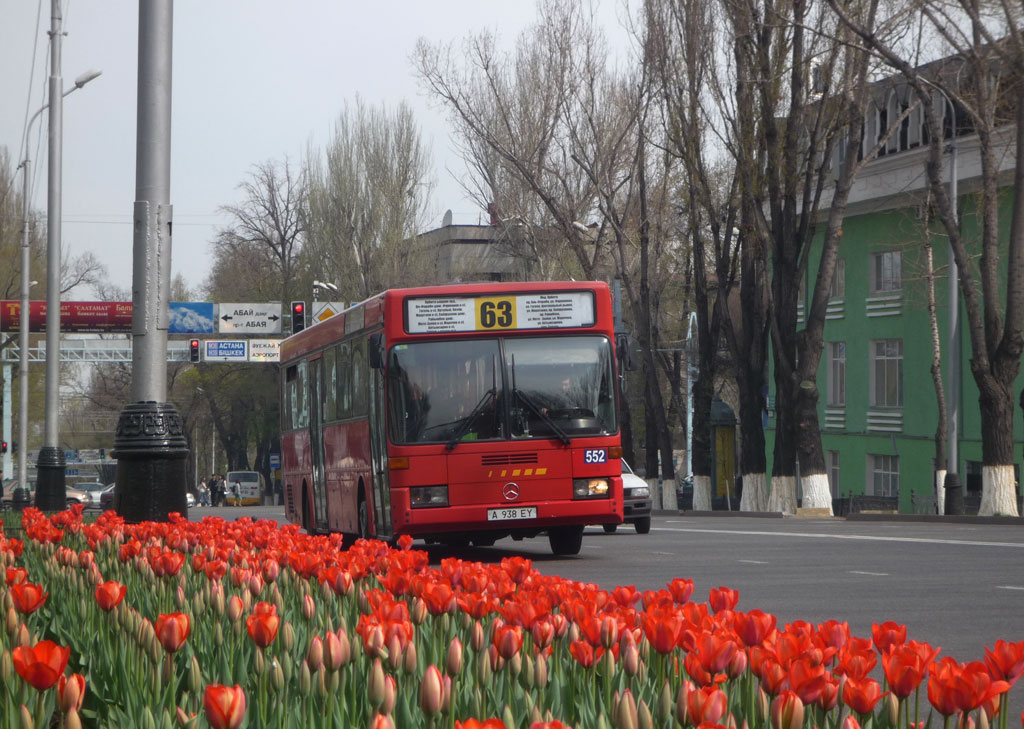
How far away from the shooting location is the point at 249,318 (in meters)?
70.7

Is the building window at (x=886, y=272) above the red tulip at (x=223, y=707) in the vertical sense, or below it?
above

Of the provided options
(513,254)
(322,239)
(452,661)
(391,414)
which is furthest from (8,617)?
(322,239)

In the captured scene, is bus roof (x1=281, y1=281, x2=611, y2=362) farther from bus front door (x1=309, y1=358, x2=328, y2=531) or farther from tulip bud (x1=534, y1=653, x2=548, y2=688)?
tulip bud (x1=534, y1=653, x2=548, y2=688)

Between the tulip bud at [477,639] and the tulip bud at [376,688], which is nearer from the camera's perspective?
the tulip bud at [376,688]

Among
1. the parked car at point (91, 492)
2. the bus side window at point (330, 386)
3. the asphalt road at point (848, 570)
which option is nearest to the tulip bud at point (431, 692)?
the asphalt road at point (848, 570)

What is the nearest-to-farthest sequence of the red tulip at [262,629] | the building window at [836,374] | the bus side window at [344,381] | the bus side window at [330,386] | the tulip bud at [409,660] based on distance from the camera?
the tulip bud at [409,660]
the red tulip at [262,629]
the bus side window at [344,381]
the bus side window at [330,386]
the building window at [836,374]

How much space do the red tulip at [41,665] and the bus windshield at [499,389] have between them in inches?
552

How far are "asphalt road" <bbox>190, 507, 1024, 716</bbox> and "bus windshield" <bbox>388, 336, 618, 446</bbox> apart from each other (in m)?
1.63

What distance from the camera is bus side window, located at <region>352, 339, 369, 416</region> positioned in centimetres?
1897

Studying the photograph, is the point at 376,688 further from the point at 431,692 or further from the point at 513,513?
the point at 513,513

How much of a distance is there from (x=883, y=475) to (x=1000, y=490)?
57.6ft

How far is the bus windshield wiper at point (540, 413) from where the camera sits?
57.1 feet

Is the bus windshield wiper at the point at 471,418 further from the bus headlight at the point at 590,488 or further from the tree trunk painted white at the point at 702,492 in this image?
the tree trunk painted white at the point at 702,492

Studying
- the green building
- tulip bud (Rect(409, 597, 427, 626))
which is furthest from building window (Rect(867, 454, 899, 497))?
tulip bud (Rect(409, 597, 427, 626))
